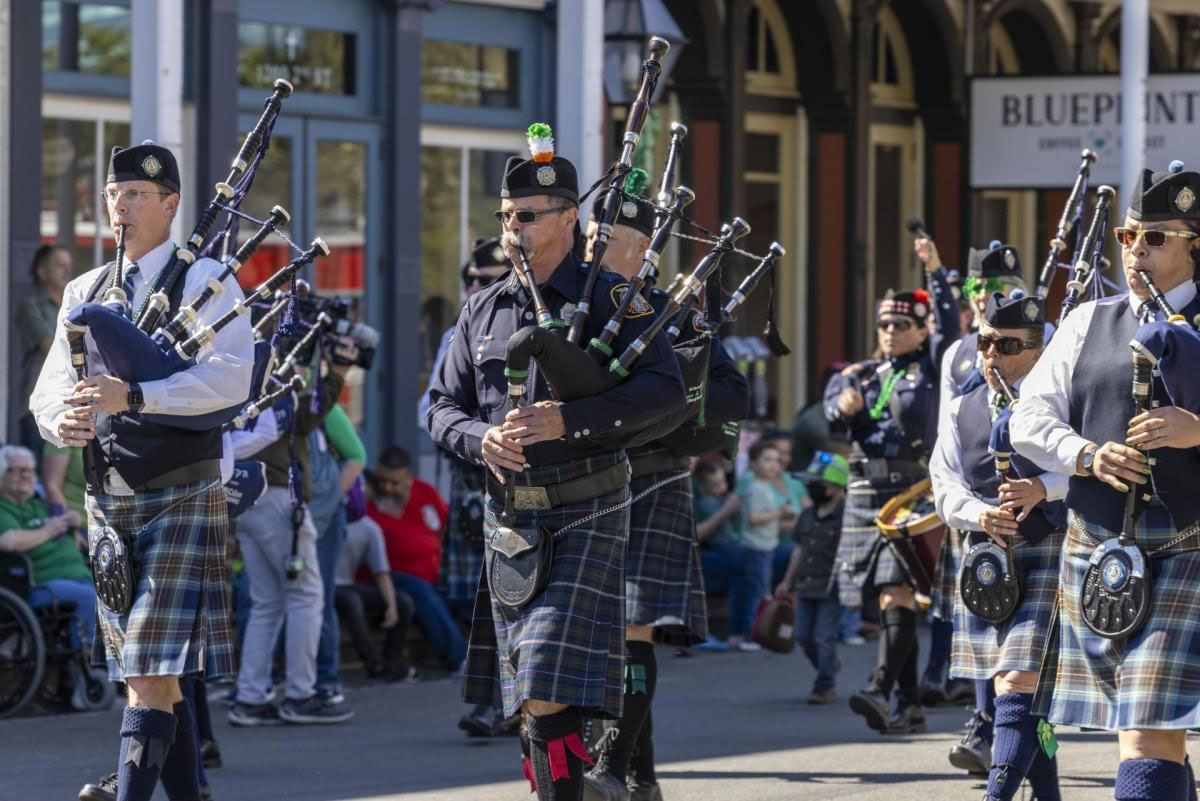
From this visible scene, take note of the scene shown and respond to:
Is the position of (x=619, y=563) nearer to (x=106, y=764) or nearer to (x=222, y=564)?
(x=222, y=564)

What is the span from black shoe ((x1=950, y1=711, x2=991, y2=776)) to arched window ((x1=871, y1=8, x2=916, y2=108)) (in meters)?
10.3

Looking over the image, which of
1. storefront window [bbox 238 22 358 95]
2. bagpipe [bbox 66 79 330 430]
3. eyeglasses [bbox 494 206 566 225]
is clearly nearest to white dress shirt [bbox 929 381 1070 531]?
eyeglasses [bbox 494 206 566 225]

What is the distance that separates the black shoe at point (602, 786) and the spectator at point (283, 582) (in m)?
2.69

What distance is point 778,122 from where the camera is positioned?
16750mm

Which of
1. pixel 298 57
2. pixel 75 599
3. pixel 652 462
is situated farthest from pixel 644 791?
pixel 298 57

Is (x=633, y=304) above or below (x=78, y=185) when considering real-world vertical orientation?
below

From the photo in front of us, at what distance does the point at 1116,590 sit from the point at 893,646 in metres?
3.79

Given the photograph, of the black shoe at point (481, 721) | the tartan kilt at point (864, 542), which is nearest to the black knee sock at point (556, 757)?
the black shoe at point (481, 721)

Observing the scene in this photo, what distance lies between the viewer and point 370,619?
10570 millimetres

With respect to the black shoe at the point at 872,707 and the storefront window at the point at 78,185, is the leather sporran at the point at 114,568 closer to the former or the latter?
the black shoe at the point at 872,707

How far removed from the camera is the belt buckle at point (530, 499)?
5.60 meters

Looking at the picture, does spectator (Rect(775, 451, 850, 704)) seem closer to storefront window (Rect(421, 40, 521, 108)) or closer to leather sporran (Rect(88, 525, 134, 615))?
storefront window (Rect(421, 40, 521, 108))

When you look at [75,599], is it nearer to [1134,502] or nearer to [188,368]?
[188,368]

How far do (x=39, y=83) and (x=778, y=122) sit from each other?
24.0 feet
